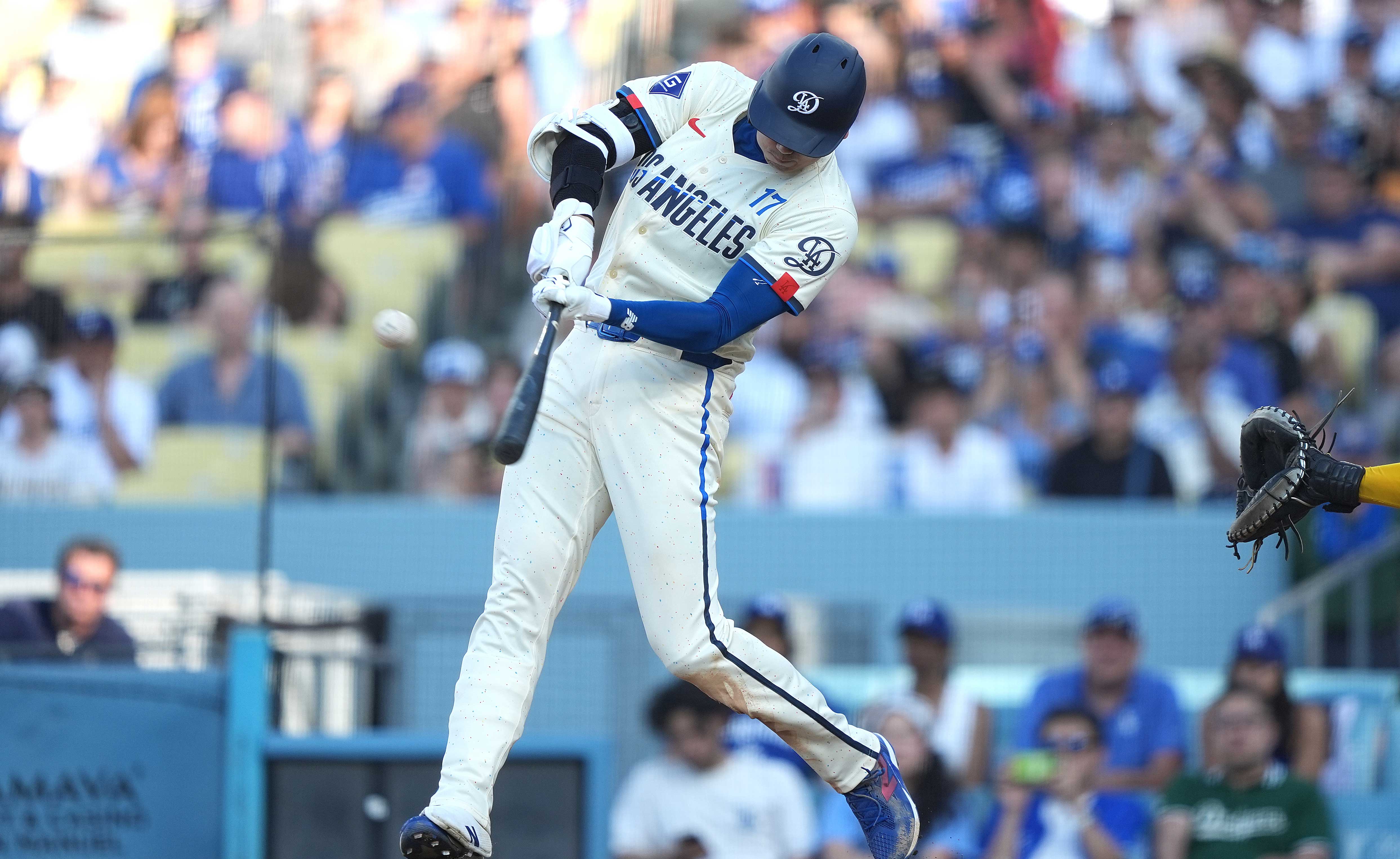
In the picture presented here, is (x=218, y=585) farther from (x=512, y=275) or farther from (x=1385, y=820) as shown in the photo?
(x=1385, y=820)

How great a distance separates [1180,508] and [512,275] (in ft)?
13.1

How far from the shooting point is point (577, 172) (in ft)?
16.5

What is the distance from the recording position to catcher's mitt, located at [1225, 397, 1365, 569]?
17.0 feet

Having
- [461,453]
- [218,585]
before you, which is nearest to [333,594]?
[218,585]

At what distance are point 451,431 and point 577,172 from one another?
5.42 metres

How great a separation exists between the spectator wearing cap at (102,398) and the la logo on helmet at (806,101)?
4789 millimetres

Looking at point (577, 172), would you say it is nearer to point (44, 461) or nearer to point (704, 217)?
point (704, 217)

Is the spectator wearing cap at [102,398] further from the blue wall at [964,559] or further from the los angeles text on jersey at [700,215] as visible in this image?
the los angeles text on jersey at [700,215]

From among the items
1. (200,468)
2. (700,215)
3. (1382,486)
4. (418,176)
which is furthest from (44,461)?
(1382,486)

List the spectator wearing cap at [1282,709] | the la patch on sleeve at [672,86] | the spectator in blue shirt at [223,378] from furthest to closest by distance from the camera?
the spectator in blue shirt at [223,378] → the spectator wearing cap at [1282,709] → the la patch on sleeve at [672,86]

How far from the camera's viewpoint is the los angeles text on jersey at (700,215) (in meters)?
5.11

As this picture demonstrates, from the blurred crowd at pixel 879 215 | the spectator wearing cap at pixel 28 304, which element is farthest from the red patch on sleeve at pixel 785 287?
the spectator wearing cap at pixel 28 304

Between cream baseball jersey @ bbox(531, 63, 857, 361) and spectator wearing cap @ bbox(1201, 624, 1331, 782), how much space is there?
11.7 feet

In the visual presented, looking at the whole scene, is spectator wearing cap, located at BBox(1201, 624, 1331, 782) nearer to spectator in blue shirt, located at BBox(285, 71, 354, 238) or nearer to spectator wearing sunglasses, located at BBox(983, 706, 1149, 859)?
spectator wearing sunglasses, located at BBox(983, 706, 1149, 859)
